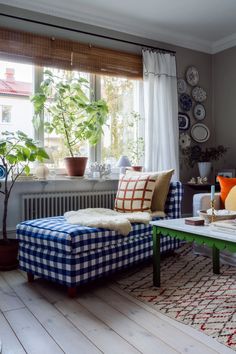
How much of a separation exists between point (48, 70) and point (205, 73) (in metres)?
2.24

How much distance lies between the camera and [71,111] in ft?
12.1

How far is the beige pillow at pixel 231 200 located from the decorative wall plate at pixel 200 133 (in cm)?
152

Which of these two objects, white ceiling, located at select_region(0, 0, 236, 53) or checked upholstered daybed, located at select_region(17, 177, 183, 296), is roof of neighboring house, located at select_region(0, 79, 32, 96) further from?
checked upholstered daybed, located at select_region(17, 177, 183, 296)

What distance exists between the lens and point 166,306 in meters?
2.13

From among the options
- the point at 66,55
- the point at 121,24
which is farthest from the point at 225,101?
the point at 66,55

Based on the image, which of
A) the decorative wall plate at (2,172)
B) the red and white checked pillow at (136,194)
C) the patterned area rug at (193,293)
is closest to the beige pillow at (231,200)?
the patterned area rug at (193,293)

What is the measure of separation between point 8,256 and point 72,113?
1.57 m

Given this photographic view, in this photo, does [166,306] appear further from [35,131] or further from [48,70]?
[48,70]

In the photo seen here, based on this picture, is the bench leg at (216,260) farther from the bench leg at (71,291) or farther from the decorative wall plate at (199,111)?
the decorative wall plate at (199,111)

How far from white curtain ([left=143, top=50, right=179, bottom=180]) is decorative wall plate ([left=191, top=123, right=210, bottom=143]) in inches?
17.6

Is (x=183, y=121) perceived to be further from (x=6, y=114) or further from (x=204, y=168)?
(x=6, y=114)

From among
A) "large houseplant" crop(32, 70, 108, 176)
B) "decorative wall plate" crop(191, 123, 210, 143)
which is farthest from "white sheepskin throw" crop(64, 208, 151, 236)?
"decorative wall plate" crop(191, 123, 210, 143)

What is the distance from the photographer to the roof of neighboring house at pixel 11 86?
137 inches

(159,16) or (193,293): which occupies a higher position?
(159,16)
